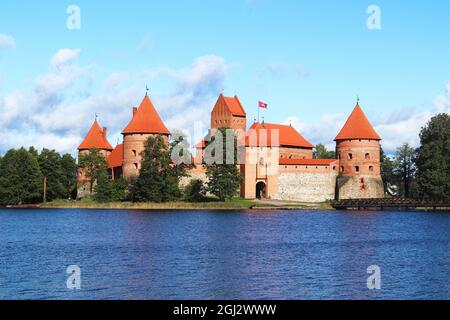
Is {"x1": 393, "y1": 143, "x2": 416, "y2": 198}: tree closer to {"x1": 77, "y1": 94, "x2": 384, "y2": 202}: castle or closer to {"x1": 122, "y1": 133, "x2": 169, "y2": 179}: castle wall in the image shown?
{"x1": 77, "y1": 94, "x2": 384, "y2": 202}: castle

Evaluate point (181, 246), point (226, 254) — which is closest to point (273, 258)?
point (226, 254)

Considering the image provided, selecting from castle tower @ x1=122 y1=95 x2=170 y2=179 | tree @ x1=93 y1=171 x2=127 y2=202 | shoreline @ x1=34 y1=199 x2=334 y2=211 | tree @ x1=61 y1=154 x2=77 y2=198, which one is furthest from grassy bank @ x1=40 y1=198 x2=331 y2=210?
tree @ x1=61 y1=154 x2=77 y2=198

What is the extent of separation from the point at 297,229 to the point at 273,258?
10.9 meters

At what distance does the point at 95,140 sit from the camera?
60.8 meters

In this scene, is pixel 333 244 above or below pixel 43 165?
below

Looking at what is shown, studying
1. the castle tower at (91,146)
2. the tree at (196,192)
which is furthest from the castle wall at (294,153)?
the castle tower at (91,146)

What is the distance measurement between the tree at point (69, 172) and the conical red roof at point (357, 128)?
2254cm

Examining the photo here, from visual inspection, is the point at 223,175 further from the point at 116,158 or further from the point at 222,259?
the point at 222,259

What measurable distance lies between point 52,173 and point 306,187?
19564mm

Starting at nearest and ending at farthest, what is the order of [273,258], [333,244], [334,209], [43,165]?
[273,258]
[333,244]
[334,209]
[43,165]

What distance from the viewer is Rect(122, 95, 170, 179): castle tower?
53.1m

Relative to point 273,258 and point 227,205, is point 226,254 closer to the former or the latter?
point 273,258
